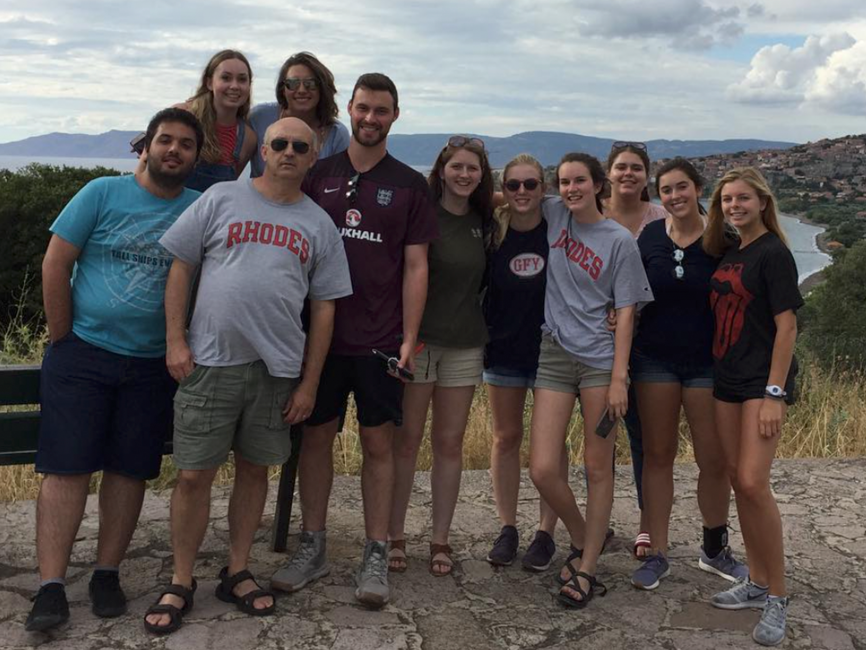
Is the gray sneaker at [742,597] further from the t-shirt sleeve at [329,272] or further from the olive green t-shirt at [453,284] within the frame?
the t-shirt sleeve at [329,272]

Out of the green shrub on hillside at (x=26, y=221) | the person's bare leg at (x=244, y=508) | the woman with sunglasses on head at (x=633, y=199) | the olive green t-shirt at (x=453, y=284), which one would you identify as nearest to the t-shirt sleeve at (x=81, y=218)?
the person's bare leg at (x=244, y=508)

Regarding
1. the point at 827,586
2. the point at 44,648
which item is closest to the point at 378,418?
the point at 44,648

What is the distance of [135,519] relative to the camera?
386 cm

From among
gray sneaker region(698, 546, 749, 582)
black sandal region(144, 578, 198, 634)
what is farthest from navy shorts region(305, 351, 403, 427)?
gray sneaker region(698, 546, 749, 582)

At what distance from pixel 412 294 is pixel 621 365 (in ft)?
3.12

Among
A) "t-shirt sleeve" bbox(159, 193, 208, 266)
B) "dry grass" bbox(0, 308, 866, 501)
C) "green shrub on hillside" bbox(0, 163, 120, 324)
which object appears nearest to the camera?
"t-shirt sleeve" bbox(159, 193, 208, 266)

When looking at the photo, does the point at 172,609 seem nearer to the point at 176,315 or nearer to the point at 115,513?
the point at 115,513

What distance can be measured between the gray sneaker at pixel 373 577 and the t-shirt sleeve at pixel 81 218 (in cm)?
176

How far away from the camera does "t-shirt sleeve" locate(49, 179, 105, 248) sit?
3.58 metres

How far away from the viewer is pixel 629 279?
4055 mm

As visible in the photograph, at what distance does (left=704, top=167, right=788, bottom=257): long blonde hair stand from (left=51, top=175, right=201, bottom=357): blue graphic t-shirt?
2.27 meters

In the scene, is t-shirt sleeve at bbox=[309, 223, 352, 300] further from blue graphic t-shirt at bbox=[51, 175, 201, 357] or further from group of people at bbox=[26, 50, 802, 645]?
blue graphic t-shirt at bbox=[51, 175, 201, 357]

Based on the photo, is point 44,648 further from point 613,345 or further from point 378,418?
point 613,345

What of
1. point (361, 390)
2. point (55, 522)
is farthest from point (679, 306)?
point (55, 522)
